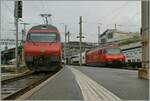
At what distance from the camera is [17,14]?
3278 cm

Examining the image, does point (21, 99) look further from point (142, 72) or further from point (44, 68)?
point (44, 68)

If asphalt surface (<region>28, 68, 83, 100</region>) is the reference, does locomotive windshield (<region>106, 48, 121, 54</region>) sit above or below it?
above

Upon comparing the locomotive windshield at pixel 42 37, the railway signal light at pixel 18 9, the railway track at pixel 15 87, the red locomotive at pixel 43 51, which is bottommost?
the railway track at pixel 15 87

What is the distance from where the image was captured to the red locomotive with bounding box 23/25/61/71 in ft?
88.8

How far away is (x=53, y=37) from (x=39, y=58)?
7.11 ft

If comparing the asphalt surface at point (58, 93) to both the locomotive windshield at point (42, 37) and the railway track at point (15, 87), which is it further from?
the locomotive windshield at point (42, 37)

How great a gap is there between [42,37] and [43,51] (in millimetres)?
1472

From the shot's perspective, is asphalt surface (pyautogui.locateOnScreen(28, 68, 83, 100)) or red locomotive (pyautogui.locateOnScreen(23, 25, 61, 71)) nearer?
asphalt surface (pyautogui.locateOnScreen(28, 68, 83, 100))

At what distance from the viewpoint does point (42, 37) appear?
2822 cm

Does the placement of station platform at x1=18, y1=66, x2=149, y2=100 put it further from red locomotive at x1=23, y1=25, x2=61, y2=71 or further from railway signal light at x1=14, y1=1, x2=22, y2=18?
railway signal light at x1=14, y1=1, x2=22, y2=18

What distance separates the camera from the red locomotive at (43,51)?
88.8 feet

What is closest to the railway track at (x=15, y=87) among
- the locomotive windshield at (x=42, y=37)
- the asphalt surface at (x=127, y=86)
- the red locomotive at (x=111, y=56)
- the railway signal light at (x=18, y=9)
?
the asphalt surface at (x=127, y=86)

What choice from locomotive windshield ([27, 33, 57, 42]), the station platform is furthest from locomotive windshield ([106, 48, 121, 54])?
the station platform

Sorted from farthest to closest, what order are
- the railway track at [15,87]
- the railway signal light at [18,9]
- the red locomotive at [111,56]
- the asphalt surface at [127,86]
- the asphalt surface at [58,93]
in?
the red locomotive at [111,56]
the railway signal light at [18,9]
the railway track at [15,87]
the asphalt surface at [127,86]
the asphalt surface at [58,93]
